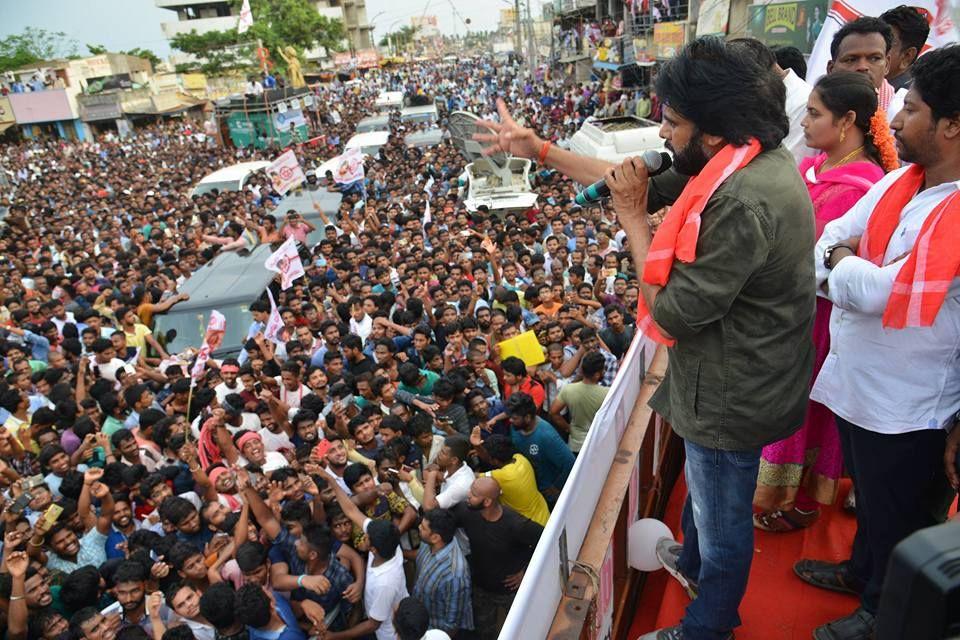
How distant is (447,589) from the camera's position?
331cm

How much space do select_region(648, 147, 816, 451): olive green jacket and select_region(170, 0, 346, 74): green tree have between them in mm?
44897

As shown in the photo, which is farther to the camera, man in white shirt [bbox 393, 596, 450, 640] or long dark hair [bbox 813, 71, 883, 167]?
man in white shirt [bbox 393, 596, 450, 640]

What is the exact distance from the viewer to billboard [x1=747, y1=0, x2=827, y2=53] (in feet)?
35.2

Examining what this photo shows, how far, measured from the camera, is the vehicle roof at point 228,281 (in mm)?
8047

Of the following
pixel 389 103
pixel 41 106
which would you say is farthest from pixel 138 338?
pixel 41 106

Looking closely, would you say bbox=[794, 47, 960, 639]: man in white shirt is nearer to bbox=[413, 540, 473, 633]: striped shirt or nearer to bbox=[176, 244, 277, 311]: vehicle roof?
bbox=[413, 540, 473, 633]: striped shirt

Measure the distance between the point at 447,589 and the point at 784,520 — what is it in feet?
5.52

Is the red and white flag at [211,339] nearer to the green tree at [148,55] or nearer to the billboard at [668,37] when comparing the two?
the billboard at [668,37]

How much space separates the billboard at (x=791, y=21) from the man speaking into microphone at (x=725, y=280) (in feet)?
33.9

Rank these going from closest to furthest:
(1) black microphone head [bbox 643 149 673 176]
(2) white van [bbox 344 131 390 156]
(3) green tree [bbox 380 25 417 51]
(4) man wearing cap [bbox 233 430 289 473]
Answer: (1) black microphone head [bbox 643 149 673 176] < (4) man wearing cap [bbox 233 430 289 473] < (2) white van [bbox 344 131 390 156] < (3) green tree [bbox 380 25 417 51]

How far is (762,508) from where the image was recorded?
8.02 feet

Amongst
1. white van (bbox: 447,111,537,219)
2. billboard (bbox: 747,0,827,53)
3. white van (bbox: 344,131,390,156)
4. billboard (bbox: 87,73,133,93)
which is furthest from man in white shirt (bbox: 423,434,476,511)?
billboard (bbox: 87,73,133,93)

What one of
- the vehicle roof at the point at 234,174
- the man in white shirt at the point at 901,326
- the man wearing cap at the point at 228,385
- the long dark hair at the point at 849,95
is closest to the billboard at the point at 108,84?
the vehicle roof at the point at 234,174

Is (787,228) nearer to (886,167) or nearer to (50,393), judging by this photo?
(886,167)
